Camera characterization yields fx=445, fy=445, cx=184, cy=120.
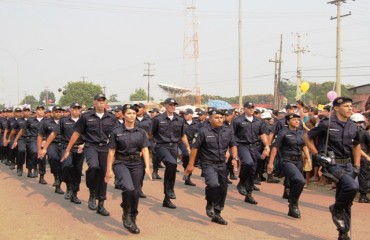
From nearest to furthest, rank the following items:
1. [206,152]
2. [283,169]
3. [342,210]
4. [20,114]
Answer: [342,210] < [206,152] < [283,169] < [20,114]

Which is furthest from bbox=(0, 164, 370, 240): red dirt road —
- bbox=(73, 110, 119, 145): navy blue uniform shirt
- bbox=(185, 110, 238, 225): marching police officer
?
bbox=(73, 110, 119, 145): navy blue uniform shirt

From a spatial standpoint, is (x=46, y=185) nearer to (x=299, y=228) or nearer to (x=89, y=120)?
(x=89, y=120)

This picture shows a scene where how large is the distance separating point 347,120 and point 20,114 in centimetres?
1141

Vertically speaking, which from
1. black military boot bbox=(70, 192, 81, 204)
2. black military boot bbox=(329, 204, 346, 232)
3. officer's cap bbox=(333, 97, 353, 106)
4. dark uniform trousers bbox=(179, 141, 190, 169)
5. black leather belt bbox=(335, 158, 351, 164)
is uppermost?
officer's cap bbox=(333, 97, 353, 106)

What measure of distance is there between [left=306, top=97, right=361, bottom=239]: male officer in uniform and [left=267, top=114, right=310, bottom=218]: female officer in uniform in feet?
4.54

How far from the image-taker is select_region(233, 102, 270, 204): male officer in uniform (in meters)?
9.41

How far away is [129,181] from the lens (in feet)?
22.4

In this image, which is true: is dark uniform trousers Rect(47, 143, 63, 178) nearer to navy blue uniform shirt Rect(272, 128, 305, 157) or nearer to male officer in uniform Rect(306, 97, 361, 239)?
navy blue uniform shirt Rect(272, 128, 305, 157)

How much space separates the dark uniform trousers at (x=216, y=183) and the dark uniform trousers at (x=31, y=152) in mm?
6644

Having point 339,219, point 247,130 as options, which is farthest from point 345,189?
point 247,130

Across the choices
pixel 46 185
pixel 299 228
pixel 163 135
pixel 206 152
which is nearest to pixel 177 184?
pixel 163 135

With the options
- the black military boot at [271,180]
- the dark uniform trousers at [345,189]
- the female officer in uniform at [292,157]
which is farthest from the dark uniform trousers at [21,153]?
the dark uniform trousers at [345,189]

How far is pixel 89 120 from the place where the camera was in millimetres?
8508

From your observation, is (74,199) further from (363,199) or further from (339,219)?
(363,199)
